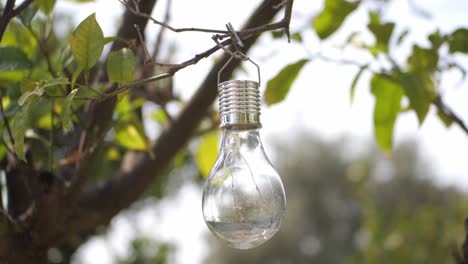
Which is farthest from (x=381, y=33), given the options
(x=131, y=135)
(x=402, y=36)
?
(x=131, y=135)

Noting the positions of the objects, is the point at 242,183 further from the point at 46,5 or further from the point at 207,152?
the point at 207,152

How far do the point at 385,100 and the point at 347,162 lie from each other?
6459 mm

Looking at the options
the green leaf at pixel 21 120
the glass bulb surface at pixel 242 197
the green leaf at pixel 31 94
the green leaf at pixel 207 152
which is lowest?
the glass bulb surface at pixel 242 197

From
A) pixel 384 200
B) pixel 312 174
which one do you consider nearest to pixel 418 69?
pixel 384 200

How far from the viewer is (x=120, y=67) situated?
46 cm

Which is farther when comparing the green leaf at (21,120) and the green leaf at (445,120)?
the green leaf at (445,120)

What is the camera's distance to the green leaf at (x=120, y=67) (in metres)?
0.46

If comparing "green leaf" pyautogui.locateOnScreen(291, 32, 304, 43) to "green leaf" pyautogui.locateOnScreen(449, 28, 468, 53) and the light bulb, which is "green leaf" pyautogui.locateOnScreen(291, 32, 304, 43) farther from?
the light bulb

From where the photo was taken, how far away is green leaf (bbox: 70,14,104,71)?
451 mm

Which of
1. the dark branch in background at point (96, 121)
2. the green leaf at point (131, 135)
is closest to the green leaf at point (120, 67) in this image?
the dark branch in background at point (96, 121)

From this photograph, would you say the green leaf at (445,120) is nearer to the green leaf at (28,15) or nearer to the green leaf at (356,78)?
the green leaf at (356,78)

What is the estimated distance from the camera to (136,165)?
852 millimetres

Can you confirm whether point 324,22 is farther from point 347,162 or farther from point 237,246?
point 347,162

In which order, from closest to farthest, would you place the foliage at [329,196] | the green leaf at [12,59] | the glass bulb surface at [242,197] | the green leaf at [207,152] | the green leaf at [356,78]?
the glass bulb surface at [242,197] < the green leaf at [12,59] < the green leaf at [356,78] < the green leaf at [207,152] < the foliage at [329,196]
